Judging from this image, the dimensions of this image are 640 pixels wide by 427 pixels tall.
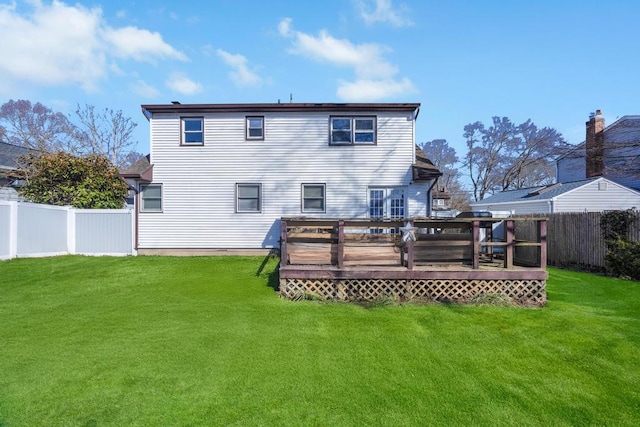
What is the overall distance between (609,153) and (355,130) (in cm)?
1302

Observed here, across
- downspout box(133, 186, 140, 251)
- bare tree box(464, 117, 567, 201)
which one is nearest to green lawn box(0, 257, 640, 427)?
downspout box(133, 186, 140, 251)

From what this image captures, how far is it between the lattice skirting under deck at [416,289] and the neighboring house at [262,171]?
20.2 ft

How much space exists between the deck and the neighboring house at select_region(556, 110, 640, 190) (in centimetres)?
1216

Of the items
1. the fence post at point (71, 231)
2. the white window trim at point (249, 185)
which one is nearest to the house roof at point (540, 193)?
the white window trim at point (249, 185)

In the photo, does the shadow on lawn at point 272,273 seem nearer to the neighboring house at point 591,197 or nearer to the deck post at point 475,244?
the deck post at point 475,244

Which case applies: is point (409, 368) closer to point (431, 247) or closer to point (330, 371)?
point (330, 371)

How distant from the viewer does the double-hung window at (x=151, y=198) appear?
43.7 ft

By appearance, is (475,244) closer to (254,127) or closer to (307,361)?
(307,361)

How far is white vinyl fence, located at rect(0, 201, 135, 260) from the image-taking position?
10.8 m

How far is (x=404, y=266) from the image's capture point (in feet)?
24.0

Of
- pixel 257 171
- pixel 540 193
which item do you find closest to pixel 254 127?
pixel 257 171

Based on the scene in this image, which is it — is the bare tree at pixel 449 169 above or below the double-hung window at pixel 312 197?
above

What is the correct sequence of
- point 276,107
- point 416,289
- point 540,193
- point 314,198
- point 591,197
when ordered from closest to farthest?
point 416,289 → point 276,107 → point 314,198 → point 591,197 → point 540,193

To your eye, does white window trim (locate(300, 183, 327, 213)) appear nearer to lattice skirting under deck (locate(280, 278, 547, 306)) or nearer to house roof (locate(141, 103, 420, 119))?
house roof (locate(141, 103, 420, 119))
